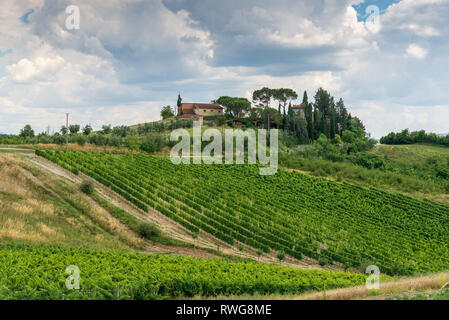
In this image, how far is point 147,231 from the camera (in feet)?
79.8

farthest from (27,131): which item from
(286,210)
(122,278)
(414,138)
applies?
(414,138)

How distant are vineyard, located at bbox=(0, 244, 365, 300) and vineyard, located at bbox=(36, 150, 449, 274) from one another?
962 centimetres

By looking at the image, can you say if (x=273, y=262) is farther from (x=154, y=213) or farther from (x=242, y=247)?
(x=154, y=213)

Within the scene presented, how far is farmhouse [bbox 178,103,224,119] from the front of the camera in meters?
92.4

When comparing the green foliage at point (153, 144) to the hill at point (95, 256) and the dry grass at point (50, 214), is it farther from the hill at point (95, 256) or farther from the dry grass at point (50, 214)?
the dry grass at point (50, 214)

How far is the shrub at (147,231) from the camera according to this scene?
24.3 metres

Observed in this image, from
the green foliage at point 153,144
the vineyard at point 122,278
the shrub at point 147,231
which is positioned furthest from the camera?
the green foliage at point 153,144

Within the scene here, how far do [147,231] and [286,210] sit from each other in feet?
52.2

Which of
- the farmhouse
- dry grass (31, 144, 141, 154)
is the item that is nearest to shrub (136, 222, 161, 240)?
dry grass (31, 144, 141, 154)

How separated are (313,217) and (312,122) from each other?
62550 millimetres

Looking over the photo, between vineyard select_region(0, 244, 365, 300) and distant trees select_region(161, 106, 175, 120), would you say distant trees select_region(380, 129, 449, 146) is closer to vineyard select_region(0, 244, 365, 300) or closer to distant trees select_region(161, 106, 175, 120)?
distant trees select_region(161, 106, 175, 120)

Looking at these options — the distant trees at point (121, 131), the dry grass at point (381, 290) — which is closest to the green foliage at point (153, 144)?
the distant trees at point (121, 131)

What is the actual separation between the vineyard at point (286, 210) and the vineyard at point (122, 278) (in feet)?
31.5

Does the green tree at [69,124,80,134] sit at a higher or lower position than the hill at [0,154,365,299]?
higher
